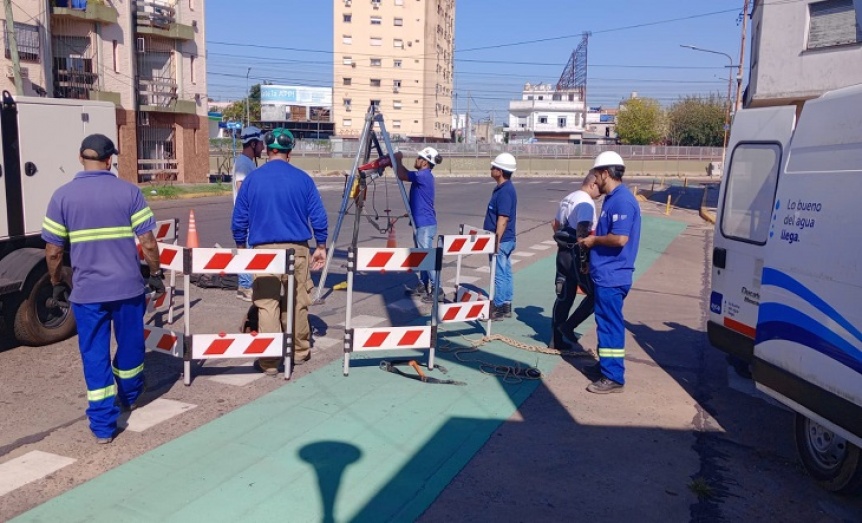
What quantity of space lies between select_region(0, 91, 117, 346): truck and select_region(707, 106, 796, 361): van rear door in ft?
20.5

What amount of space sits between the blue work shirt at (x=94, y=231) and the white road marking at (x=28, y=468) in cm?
102

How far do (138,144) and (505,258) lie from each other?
2950 cm

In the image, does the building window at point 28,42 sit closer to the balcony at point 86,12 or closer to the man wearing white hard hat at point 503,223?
the balcony at point 86,12

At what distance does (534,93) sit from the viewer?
13650cm

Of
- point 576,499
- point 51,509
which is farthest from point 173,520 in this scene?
point 576,499

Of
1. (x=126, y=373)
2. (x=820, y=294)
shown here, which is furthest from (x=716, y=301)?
(x=126, y=373)

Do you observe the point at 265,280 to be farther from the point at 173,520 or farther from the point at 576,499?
the point at 576,499

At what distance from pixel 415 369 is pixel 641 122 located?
10091 cm

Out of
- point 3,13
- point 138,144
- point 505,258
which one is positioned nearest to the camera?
point 505,258

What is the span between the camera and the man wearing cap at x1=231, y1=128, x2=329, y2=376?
6488mm

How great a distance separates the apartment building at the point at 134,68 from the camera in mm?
27609

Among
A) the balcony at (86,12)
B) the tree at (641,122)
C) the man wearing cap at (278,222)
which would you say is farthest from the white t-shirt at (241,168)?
the tree at (641,122)

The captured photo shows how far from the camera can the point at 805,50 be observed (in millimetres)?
22688

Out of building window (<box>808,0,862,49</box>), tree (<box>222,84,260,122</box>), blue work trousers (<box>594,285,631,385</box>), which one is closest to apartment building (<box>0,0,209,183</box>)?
building window (<box>808,0,862,49</box>)
